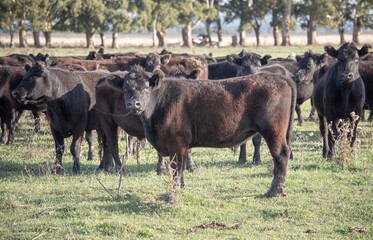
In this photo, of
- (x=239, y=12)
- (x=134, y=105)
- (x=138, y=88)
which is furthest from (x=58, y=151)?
(x=239, y=12)

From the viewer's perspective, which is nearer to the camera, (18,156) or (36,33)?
(18,156)

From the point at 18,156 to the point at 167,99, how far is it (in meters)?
5.05

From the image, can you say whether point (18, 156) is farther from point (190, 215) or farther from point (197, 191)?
point (190, 215)

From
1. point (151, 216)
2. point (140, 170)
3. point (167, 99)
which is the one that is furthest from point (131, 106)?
point (140, 170)

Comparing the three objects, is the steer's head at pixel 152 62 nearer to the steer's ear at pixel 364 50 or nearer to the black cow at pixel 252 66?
the black cow at pixel 252 66

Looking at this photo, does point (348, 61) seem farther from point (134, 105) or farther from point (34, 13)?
point (34, 13)

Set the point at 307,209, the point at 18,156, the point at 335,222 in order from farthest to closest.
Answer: the point at 18,156 < the point at 307,209 < the point at 335,222

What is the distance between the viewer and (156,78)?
741 cm

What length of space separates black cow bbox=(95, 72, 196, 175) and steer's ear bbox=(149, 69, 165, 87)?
1.44 m

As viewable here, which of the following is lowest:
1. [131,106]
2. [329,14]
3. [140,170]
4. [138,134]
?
[140,170]

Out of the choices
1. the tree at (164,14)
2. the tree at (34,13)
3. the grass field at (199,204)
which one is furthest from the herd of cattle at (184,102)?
the tree at (164,14)

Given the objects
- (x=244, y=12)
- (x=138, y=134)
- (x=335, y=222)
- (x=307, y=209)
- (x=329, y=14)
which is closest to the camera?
(x=335, y=222)

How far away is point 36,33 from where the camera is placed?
187ft

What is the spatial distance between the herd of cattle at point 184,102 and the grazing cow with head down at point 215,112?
0.05 feet
